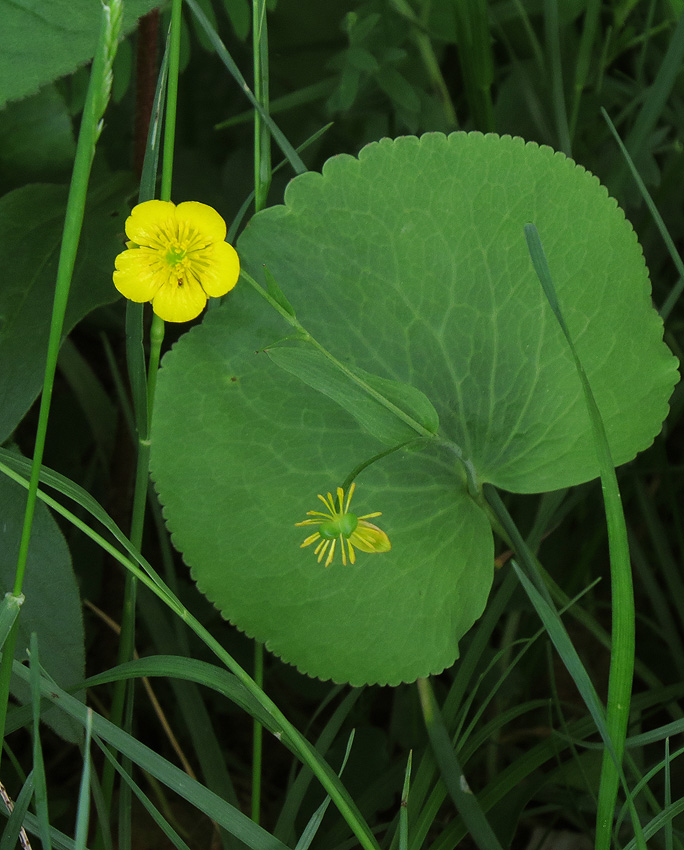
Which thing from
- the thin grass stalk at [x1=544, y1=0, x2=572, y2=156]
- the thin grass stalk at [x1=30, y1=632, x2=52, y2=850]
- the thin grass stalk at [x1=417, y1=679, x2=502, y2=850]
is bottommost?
the thin grass stalk at [x1=417, y1=679, x2=502, y2=850]

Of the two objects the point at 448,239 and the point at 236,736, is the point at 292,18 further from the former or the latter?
the point at 236,736

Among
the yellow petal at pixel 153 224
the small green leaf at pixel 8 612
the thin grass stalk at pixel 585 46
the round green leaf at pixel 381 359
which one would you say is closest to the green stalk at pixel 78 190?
the small green leaf at pixel 8 612


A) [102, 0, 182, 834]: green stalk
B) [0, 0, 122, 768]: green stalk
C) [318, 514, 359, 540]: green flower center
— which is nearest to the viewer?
[0, 0, 122, 768]: green stalk

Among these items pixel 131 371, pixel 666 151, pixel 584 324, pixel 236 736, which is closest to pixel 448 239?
pixel 584 324

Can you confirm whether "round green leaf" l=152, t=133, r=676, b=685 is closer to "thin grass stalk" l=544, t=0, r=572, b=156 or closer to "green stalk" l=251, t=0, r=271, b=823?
"green stalk" l=251, t=0, r=271, b=823

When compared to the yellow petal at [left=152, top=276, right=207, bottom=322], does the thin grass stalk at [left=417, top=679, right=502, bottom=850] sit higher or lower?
lower

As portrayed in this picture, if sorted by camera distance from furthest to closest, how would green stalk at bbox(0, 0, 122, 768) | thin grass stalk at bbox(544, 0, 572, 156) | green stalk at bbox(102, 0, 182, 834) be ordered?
thin grass stalk at bbox(544, 0, 572, 156) < green stalk at bbox(102, 0, 182, 834) < green stalk at bbox(0, 0, 122, 768)

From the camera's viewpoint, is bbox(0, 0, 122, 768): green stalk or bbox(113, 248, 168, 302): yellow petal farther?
bbox(113, 248, 168, 302): yellow petal

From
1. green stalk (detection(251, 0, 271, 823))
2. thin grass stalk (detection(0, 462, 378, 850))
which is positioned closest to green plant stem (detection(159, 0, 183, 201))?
green stalk (detection(251, 0, 271, 823))

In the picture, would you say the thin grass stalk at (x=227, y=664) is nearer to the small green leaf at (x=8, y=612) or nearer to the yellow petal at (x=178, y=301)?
the small green leaf at (x=8, y=612)
